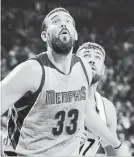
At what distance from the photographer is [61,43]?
77.2 inches

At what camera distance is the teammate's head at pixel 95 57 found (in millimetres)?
2855

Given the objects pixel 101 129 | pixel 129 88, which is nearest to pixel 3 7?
pixel 129 88

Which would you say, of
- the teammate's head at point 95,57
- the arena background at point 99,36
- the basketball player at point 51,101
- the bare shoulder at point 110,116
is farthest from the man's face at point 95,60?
the arena background at point 99,36

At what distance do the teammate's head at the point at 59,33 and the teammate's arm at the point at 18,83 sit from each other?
0.56ft

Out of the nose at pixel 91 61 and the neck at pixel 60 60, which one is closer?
the neck at pixel 60 60

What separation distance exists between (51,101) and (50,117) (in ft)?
0.24

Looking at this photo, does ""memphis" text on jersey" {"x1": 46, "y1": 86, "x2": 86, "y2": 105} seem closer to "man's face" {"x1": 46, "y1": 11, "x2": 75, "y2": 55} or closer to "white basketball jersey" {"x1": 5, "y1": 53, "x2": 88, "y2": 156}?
"white basketball jersey" {"x1": 5, "y1": 53, "x2": 88, "y2": 156}

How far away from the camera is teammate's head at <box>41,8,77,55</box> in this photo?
6.45 feet

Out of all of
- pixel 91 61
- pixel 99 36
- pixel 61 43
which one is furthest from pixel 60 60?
pixel 99 36

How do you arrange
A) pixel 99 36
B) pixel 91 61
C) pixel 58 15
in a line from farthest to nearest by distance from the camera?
pixel 99 36 → pixel 91 61 → pixel 58 15

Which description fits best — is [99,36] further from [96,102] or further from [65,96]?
[65,96]

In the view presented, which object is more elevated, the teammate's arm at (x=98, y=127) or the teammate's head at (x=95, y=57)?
the teammate's head at (x=95, y=57)

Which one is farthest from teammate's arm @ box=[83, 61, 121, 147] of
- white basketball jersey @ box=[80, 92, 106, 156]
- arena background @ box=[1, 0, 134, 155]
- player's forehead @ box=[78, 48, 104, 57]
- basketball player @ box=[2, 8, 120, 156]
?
arena background @ box=[1, 0, 134, 155]

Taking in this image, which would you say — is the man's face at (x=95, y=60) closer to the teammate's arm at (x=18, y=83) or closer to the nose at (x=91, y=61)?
the nose at (x=91, y=61)
